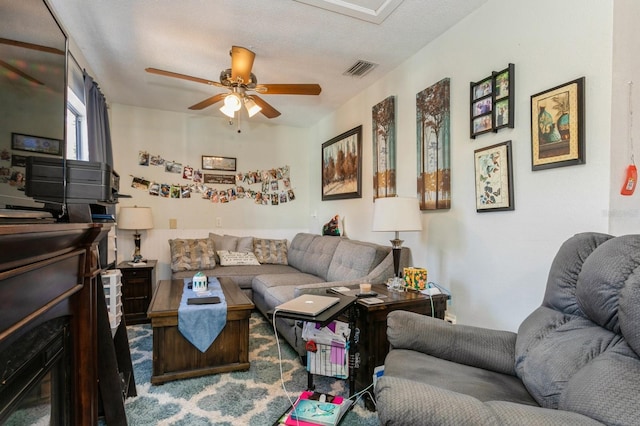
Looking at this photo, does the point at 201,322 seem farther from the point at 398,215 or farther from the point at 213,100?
the point at 213,100

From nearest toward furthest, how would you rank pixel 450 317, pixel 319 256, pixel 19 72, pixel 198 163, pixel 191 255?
pixel 19 72
pixel 450 317
pixel 319 256
pixel 191 255
pixel 198 163

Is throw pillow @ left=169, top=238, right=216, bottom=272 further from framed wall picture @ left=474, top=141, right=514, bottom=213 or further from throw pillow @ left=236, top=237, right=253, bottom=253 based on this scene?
framed wall picture @ left=474, top=141, right=514, bottom=213

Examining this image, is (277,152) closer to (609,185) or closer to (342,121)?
(342,121)

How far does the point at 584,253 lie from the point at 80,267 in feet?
6.94

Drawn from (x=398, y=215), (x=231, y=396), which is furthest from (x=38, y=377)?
(x=398, y=215)

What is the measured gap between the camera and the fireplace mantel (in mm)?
823

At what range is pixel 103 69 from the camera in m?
3.23

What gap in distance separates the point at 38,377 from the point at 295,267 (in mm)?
3342

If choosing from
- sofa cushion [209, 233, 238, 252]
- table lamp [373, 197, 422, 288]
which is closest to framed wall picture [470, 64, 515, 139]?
table lamp [373, 197, 422, 288]

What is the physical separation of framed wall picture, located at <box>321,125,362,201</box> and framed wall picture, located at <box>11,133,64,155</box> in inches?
111

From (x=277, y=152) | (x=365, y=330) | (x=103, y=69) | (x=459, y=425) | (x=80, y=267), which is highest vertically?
(x=103, y=69)

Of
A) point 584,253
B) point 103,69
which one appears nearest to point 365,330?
point 584,253

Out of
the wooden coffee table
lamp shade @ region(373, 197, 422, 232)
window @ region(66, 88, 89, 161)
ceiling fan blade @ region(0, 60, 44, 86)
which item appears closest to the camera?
ceiling fan blade @ region(0, 60, 44, 86)

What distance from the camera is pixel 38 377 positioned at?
1104 millimetres
